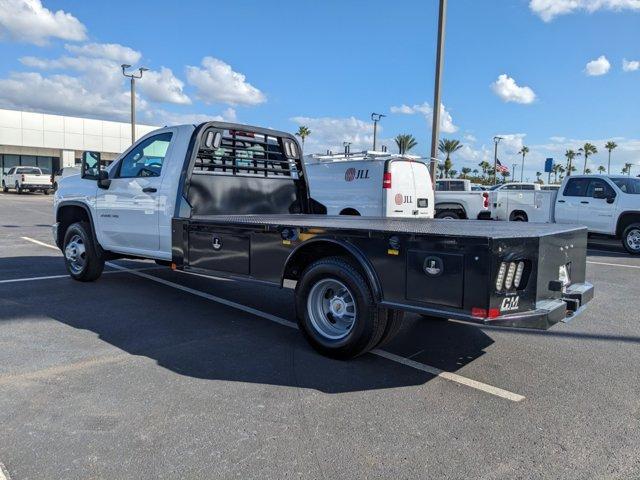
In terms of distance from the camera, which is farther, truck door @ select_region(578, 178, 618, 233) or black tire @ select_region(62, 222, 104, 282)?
truck door @ select_region(578, 178, 618, 233)

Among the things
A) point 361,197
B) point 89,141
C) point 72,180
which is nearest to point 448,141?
point 89,141

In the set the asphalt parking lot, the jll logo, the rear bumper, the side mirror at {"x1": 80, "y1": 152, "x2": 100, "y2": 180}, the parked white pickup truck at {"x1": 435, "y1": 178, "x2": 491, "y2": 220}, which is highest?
the jll logo

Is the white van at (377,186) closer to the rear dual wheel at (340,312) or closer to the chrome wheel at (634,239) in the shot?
the chrome wheel at (634,239)

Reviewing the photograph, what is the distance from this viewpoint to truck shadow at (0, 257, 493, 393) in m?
4.33

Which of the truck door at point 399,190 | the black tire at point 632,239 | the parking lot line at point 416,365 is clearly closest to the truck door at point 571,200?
the black tire at point 632,239

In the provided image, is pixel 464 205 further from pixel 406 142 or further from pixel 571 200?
pixel 406 142

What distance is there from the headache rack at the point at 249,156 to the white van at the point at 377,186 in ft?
14.4

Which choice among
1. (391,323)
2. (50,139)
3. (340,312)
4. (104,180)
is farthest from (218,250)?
(50,139)

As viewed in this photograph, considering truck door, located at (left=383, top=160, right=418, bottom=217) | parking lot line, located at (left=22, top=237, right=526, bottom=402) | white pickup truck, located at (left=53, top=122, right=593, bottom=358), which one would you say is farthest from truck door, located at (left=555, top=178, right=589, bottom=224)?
parking lot line, located at (left=22, top=237, right=526, bottom=402)

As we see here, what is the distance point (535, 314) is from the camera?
381cm

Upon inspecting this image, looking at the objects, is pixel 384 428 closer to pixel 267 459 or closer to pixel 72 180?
pixel 267 459

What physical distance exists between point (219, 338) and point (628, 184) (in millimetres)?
12250

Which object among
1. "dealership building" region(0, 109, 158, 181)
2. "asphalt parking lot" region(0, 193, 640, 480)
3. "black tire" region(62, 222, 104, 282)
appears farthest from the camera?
"dealership building" region(0, 109, 158, 181)

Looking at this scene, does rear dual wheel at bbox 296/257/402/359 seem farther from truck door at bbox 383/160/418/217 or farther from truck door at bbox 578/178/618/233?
truck door at bbox 578/178/618/233
